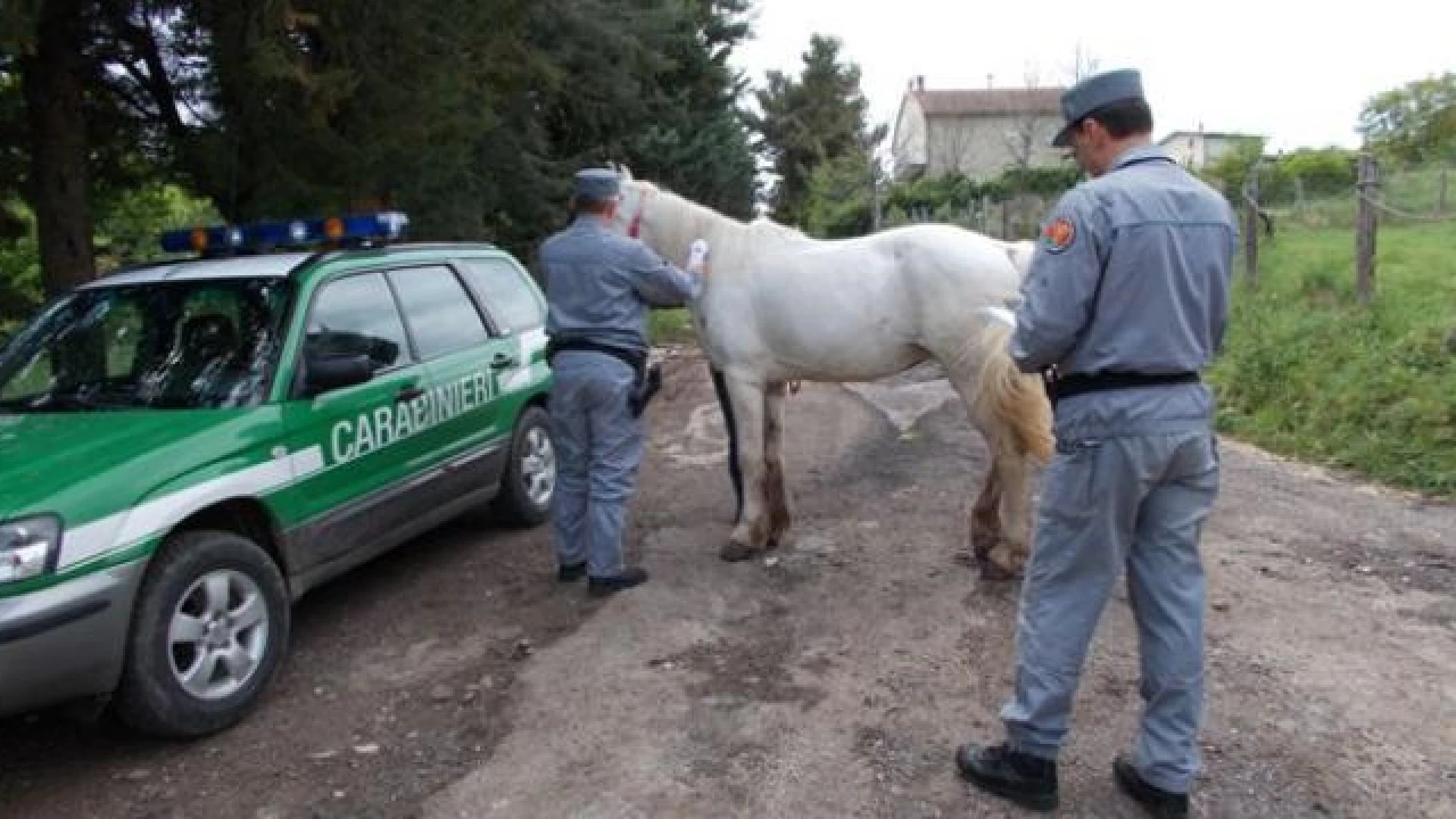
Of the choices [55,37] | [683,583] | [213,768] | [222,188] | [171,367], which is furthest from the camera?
[222,188]

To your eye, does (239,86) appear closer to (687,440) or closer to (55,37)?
(55,37)

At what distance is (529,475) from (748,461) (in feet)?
4.74

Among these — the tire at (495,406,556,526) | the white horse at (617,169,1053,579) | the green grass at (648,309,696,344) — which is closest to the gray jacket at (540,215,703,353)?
the white horse at (617,169,1053,579)

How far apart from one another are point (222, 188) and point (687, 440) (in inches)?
153

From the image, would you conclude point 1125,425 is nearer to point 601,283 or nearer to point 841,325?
point 841,325

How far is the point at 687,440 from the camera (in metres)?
8.52

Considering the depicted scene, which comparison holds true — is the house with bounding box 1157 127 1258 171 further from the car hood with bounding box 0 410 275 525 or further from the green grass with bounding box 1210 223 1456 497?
the car hood with bounding box 0 410 275 525

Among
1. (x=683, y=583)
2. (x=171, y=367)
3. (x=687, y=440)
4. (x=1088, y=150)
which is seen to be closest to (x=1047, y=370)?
(x=1088, y=150)

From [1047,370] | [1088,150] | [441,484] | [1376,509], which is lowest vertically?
[1376,509]

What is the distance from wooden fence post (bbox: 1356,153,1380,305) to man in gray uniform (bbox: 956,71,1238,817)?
777cm

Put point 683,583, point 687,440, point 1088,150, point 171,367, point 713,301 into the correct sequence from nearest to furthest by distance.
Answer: point 1088,150
point 171,367
point 683,583
point 713,301
point 687,440

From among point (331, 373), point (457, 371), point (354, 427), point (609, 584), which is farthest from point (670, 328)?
point (331, 373)

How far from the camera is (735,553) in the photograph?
552 cm

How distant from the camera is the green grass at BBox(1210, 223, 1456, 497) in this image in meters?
6.98
